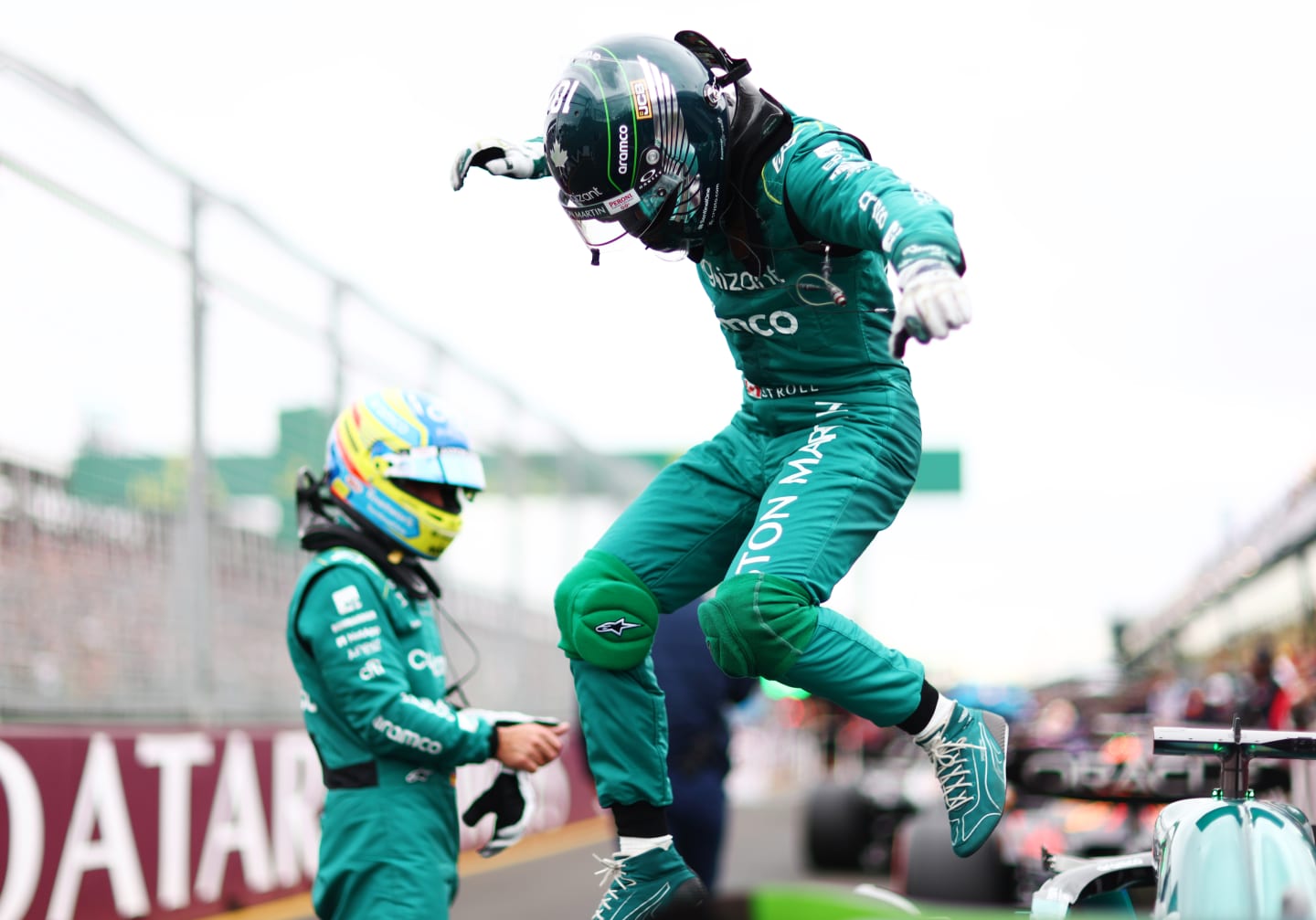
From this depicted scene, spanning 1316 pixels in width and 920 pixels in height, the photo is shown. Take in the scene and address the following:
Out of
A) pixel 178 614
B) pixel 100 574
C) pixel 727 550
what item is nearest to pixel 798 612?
pixel 727 550

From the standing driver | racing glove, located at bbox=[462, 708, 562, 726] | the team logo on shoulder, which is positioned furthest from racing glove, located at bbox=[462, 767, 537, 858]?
the team logo on shoulder

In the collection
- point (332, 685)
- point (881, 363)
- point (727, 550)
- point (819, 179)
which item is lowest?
point (332, 685)

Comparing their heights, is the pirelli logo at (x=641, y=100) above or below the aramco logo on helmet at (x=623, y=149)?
above

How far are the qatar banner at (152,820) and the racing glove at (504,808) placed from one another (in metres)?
1.79

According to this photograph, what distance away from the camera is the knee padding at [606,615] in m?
3.13

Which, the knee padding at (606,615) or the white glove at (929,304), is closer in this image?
the white glove at (929,304)

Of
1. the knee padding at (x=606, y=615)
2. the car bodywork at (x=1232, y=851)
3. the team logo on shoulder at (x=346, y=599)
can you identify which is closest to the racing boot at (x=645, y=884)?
the knee padding at (x=606, y=615)

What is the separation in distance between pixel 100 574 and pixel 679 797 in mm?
2723

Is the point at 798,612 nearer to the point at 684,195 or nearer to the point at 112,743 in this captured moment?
the point at 684,195

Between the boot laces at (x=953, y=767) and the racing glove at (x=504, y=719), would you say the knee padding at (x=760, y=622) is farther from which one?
the racing glove at (x=504, y=719)

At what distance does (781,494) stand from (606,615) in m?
0.43

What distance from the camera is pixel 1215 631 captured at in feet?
101

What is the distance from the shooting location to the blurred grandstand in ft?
20.6

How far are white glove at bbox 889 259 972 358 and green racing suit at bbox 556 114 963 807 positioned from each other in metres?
0.31
